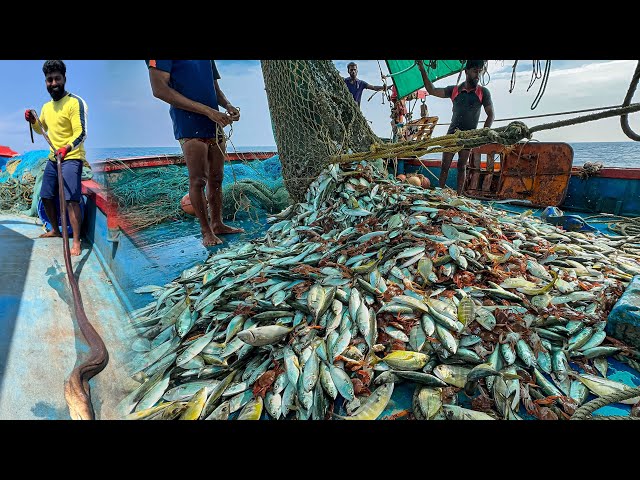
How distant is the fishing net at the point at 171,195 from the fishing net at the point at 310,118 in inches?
30.9

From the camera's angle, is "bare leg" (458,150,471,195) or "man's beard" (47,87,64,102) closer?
"man's beard" (47,87,64,102)

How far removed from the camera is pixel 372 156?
3.78 metres

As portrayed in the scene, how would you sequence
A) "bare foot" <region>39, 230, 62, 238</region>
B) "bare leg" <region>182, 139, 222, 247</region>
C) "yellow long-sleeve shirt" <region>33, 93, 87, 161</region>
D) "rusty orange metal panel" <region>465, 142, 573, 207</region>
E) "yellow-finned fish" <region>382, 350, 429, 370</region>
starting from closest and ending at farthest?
"yellow-finned fish" <region>382, 350, 429, 370</region>, "bare leg" <region>182, 139, 222, 247</region>, "yellow long-sleeve shirt" <region>33, 93, 87, 161</region>, "bare foot" <region>39, 230, 62, 238</region>, "rusty orange metal panel" <region>465, 142, 573, 207</region>

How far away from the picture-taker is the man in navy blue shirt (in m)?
7.98

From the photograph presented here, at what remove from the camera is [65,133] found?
484 centimetres

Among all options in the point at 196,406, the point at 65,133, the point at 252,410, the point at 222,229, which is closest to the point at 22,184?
the point at 65,133

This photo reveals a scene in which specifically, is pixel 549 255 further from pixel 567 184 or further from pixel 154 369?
pixel 567 184

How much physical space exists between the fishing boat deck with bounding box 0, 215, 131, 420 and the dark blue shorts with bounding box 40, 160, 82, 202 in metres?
0.79

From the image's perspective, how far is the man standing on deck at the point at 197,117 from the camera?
3.80 m

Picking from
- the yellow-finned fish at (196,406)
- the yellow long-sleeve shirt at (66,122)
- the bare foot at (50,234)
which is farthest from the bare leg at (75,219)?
the yellow-finned fish at (196,406)

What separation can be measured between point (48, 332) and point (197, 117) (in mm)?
2586

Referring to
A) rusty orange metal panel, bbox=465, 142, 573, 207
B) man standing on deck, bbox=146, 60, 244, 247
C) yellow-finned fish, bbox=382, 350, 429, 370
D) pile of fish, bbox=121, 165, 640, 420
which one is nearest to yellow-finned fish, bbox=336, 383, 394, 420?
pile of fish, bbox=121, 165, 640, 420

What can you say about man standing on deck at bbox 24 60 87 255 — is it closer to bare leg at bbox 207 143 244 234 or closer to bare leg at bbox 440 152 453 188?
bare leg at bbox 207 143 244 234
